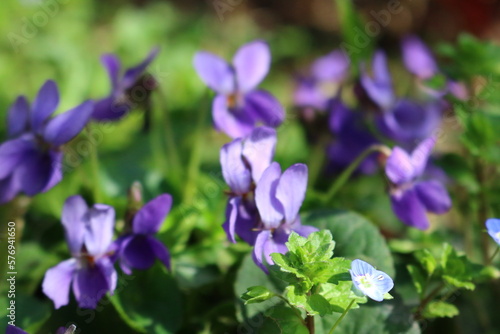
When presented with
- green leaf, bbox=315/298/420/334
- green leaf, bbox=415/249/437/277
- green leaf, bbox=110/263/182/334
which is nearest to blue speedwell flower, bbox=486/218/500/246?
green leaf, bbox=415/249/437/277

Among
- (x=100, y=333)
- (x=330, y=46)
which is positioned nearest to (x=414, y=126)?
(x=100, y=333)

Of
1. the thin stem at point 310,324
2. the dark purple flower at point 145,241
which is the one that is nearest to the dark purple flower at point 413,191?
the thin stem at point 310,324

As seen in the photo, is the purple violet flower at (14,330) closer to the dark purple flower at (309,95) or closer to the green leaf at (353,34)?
the dark purple flower at (309,95)

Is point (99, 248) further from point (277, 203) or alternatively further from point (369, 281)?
point (369, 281)

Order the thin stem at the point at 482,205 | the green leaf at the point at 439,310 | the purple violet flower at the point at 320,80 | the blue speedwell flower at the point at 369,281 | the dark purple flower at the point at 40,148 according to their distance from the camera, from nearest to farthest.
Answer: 1. the blue speedwell flower at the point at 369,281
2. the green leaf at the point at 439,310
3. the dark purple flower at the point at 40,148
4. the thin stem at the point at 482,205
5. the purple violet flower at the point at 320,80

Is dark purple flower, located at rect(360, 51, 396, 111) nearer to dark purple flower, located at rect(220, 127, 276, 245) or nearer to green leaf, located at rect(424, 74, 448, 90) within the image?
green leaf, located at rect(424, 74, 448, 90)

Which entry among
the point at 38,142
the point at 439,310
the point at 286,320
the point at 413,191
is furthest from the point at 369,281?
the point at 38,142

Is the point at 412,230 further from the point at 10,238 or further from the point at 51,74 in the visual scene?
the point at 51,74
